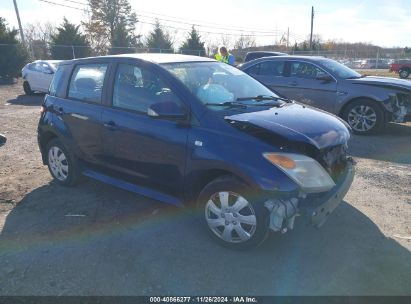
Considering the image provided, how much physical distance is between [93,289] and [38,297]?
0.42 metres

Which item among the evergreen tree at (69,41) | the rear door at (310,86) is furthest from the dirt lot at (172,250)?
the evergreen tree at (69,41)

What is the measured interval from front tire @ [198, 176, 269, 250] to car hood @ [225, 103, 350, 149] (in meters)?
0.58

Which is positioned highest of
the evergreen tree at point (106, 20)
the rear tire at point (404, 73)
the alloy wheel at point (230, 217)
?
the evergreen tree at point (106, 20)

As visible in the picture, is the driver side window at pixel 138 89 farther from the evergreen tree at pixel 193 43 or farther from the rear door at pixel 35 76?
the evergreen tree at pixel 193 43

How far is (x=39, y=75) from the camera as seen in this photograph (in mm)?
14398

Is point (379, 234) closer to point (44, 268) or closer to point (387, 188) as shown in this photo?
point (387, 188)

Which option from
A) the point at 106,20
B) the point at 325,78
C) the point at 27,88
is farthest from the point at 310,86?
the point at 106,20

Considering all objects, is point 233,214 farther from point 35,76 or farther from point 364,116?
point 35,76

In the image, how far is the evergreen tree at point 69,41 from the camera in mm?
Answer: 25859

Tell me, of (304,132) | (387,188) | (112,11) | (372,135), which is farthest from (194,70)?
(112,11)

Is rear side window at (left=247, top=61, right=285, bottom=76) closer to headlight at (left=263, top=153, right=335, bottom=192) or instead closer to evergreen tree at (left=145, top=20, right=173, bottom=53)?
headlight at (left=263, top=153, right=335, bottom=192)

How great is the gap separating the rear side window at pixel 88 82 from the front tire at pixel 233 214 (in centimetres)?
191

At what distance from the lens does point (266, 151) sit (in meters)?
3.15

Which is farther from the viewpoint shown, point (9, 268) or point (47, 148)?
point (47, 148)
